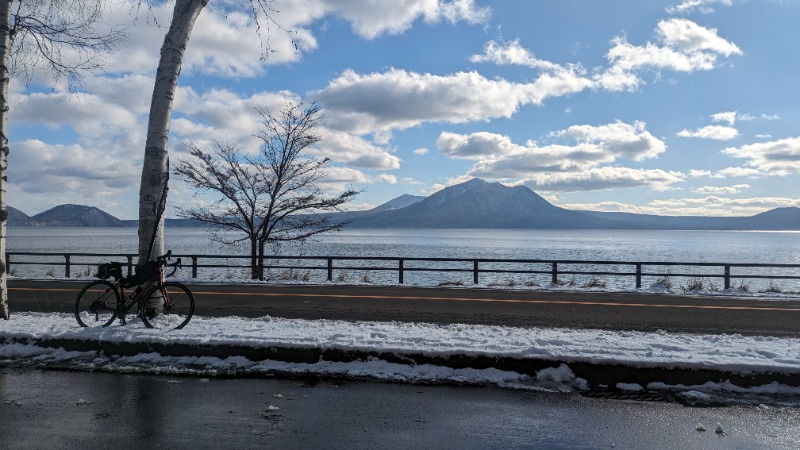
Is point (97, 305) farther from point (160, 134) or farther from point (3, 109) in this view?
point (3, 109)

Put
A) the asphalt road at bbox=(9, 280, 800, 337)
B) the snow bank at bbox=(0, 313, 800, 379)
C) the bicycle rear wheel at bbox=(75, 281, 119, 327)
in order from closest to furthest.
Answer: the snow bank at bbox=(0, 313, 800, 379) → the bicycle rear wheel at bbox=(75, 281, 119, 327) → the asphalt road at bbox=(9, 280, 800, 337)

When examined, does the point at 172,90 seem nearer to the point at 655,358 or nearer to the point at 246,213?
the point at 655,358

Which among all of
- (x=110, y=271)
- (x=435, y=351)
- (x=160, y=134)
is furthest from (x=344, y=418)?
(x=160, y=134)

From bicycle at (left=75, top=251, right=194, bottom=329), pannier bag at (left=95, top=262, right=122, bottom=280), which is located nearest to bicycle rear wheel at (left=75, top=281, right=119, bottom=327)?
bicycle at (left=75, top=251, right=194, bottom=329)

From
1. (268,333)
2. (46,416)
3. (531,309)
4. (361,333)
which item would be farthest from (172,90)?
(531,309)

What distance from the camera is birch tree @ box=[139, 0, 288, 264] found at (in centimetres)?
854

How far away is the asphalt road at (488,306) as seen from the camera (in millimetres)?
10617

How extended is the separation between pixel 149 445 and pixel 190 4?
691 cm

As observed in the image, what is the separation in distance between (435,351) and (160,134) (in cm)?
539

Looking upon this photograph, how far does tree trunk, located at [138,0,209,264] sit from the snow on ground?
1363mm

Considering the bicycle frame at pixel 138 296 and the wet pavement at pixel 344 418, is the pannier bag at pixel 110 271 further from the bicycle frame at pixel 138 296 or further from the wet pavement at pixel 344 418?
the wet pavement at pixel 344 418

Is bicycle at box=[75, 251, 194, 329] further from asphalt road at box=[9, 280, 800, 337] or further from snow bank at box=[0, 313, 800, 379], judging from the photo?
asphalt road at box=[9, 280, 800, 337]

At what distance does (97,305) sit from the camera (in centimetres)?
840

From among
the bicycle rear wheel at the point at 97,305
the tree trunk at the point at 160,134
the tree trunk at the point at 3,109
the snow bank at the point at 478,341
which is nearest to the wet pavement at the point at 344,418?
the snow bank at the point at 478,341
